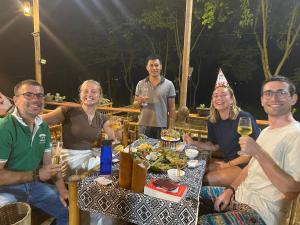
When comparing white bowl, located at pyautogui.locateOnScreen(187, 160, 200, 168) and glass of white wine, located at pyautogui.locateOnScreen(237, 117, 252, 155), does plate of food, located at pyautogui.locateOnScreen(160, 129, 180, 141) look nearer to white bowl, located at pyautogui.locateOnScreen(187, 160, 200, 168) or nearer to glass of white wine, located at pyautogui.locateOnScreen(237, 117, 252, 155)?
white bowl, located at pyautogui.locateOnScreen(187, 160, 200, 168)

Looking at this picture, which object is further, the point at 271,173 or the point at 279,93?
the point at 279,93

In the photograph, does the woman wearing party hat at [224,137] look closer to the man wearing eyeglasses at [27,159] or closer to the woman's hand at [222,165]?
the woman's hand at [222,165]

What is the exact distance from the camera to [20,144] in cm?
196

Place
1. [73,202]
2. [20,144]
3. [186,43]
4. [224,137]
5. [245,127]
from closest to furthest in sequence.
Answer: [73,202]
[245,127]
[20,144]
[224,137]
[186,43]

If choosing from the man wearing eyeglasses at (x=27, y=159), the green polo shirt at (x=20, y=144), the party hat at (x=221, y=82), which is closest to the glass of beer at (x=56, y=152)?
the man wearing eyeglasses at (x=27, y=159)

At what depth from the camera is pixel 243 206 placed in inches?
71.1

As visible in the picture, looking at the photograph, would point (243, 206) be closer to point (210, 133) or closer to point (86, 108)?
point (210, 133)

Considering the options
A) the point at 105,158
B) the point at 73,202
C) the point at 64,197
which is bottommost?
the point at 64,197

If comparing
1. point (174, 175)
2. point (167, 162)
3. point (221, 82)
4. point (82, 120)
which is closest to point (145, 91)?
point (221, 82)

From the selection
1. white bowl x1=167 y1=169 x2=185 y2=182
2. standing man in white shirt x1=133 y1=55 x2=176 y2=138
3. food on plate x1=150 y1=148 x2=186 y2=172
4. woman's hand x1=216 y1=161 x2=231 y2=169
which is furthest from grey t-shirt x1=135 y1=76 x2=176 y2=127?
white bowl x1=167 y1=169 x2=185 y2=182

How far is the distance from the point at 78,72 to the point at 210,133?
1210 cm

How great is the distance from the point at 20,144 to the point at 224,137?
1864mm

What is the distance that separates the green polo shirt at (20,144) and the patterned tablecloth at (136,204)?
66cm

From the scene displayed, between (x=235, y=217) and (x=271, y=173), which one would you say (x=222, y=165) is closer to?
(x=235, y=217)
